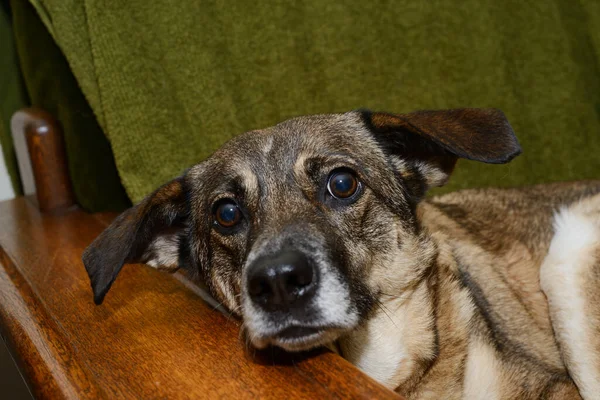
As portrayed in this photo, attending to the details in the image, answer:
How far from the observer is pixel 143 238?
193 cm

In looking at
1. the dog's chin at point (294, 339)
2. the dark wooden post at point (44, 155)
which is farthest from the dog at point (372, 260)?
the dark wooden post at point (44, 155)

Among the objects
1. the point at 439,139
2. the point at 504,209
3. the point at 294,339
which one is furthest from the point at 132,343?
the point at 504,209

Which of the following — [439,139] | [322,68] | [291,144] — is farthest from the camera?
[322,68]

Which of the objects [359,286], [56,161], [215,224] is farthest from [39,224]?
[359,286]

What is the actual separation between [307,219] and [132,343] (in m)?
0.59

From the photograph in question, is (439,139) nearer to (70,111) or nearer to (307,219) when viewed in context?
(307,219)

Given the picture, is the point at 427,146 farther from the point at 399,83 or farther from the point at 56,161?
the point at 56,161

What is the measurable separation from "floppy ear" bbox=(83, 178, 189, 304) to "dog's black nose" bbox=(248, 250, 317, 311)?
0.41 metres

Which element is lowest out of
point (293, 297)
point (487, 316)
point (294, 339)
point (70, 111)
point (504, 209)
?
point (487, 316)

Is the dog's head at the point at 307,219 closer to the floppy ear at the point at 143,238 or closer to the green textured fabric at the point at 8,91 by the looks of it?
the floppy ear at the point at 143,238

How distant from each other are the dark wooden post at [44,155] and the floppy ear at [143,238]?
0.92 metres

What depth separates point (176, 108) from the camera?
273 cm

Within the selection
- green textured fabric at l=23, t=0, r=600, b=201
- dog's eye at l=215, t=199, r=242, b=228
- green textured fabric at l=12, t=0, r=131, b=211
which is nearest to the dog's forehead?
dog's eye at l=215, t=199, r=242, b=228

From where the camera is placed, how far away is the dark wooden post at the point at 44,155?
2.63m
